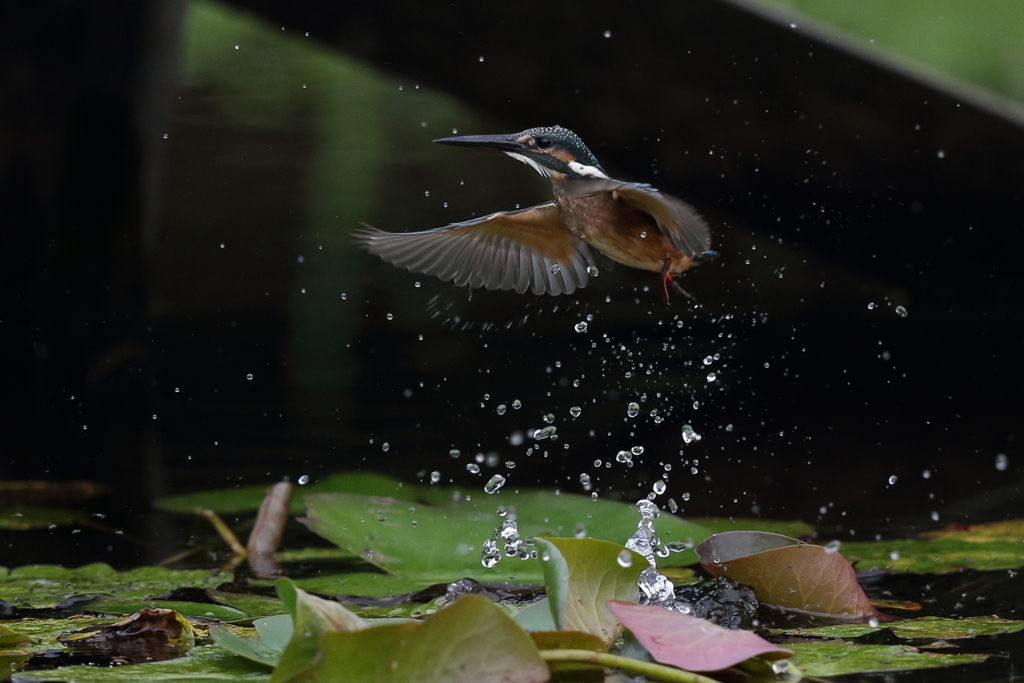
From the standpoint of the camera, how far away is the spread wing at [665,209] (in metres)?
1.02

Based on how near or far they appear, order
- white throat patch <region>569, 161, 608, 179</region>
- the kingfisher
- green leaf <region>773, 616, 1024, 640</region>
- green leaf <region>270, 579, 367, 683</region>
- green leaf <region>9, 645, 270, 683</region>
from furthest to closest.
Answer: white throat patch <region>569, 161, 608, 179</region> < the kingfisher < green leaf <region>773, 616, 1024, 640</region> < green leaf <region>9, 645, 270, 683</region> < green leaf <region>270, 579, 367, 683</region>

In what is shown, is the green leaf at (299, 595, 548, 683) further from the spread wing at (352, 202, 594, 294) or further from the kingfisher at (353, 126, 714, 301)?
the spread wing at (352, 202, 594, 294)

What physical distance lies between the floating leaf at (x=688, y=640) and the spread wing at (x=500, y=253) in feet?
2.29

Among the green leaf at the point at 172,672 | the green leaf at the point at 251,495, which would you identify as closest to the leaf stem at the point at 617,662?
the green leaf at the point at 172,672

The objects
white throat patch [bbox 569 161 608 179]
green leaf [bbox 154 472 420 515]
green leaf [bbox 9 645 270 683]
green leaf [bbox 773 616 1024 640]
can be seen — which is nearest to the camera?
green leaf [bbox 9 645 270 683]

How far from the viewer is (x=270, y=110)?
88.3 inches

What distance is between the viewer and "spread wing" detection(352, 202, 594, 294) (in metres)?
1.38

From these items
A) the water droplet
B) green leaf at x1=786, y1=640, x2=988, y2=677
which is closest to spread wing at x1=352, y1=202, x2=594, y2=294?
the water droplet

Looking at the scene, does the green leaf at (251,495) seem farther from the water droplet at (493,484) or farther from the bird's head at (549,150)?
the bird's head at (549,150)

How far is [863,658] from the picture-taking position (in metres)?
0.85

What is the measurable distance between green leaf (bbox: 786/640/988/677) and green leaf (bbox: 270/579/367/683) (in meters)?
0.41

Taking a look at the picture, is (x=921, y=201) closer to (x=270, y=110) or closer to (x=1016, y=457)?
(x=1016, y=457)

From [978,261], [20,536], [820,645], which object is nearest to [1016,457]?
[978,261]

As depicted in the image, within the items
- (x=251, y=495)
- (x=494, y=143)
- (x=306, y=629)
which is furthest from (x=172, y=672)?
(x=251, y=495)
